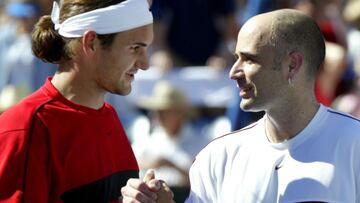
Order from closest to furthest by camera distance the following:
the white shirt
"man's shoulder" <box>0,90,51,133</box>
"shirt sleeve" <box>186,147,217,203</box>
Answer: the white shirt, "man's shoulder" <box>0,90,51,133</box>, "shirt sleeve" <box>186,147,217,203</box>

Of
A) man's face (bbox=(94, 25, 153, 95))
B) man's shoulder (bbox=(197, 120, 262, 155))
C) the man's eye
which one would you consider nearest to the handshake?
man's shoulder (bbox=(197, 120, 262, 155))

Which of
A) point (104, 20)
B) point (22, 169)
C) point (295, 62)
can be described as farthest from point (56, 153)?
point (295, 62)

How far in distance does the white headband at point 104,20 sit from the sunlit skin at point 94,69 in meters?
0.03

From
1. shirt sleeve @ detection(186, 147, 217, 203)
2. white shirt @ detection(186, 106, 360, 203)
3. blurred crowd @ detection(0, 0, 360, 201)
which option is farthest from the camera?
→ blurred crowd @ detection(0, 0, 360, 201)

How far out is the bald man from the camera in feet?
Result: 13.1

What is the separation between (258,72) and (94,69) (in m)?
0.65

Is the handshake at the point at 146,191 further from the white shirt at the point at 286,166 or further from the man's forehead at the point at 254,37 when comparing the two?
the man's forehead at the point at 254,37

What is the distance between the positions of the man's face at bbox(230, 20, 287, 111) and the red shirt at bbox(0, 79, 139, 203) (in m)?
0.60

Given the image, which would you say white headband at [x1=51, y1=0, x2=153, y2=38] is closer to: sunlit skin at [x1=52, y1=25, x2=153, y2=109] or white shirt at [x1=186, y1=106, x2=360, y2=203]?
sunlit skin at [x1=52, y1=25, x2=153, y2=109]

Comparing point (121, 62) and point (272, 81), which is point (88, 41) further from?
point (272, 81)

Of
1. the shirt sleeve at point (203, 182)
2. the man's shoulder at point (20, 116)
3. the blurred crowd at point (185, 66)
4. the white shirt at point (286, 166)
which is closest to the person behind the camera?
the white shirt at point (286, 166)

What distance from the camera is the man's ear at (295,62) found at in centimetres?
405

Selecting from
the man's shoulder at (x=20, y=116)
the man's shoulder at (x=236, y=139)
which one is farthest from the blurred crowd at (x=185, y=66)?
the man's shoulder at (x=20, y=116)

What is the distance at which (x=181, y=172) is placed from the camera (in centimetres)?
802
